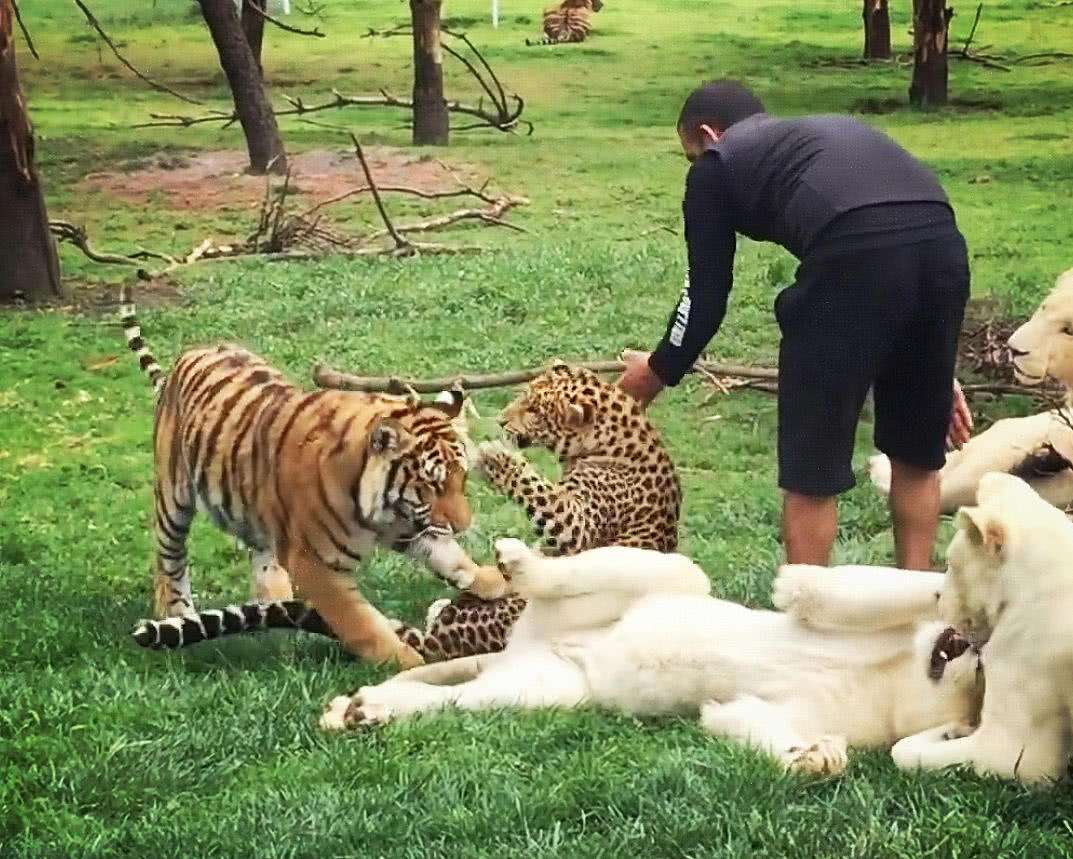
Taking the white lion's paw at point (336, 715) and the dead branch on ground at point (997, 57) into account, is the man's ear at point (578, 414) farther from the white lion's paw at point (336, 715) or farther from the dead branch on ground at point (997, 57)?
the dead branch on ground at point (997, 57)

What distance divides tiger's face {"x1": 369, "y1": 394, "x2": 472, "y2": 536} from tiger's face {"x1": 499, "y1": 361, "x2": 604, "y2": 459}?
1.71ft

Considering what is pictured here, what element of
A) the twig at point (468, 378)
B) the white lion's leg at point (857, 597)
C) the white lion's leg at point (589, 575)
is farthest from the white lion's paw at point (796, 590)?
the twig at point (468, 378)

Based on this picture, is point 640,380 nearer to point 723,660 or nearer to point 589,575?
point 589,575

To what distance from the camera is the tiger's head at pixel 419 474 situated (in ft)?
12.8

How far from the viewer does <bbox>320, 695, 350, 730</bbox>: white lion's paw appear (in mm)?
3428

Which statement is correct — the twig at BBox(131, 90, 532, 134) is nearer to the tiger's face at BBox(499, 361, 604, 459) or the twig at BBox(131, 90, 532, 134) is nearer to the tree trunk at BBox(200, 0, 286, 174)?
the tree trunk at BBox(200, 0, 286, 174)

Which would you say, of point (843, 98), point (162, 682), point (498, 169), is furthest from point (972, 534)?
point (843, 98)

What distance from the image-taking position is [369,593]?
15.8 ft

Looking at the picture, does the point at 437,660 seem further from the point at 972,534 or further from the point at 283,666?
the point at 972,534

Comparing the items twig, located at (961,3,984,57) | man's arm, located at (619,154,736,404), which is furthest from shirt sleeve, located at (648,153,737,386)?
twig, located at (961,3,984,57)

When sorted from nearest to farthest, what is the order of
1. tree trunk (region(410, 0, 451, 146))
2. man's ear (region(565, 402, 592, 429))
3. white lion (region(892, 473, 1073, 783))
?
white lion (region(892, 473, 1073, 783)) → man's ear (region(565, 402, 592, 429)) → tree trunk (region(410, 0, 451, 146))

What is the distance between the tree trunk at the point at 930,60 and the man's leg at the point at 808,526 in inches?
447

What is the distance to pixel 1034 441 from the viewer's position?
5.45 metres

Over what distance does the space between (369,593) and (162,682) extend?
3.46 ft
